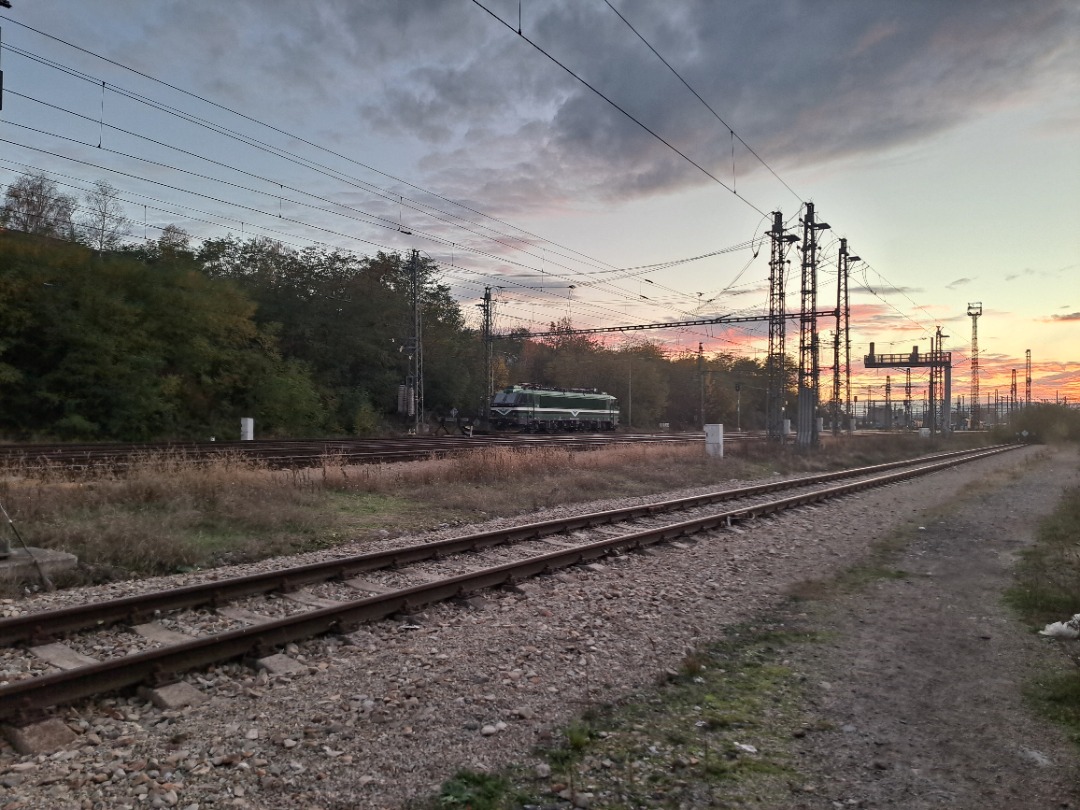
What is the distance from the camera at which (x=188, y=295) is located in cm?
3362

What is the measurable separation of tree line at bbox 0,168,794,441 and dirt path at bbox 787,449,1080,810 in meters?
30.1

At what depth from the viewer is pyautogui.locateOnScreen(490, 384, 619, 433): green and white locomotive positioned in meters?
48.3

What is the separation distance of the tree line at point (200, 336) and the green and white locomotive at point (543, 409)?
469 centimetres

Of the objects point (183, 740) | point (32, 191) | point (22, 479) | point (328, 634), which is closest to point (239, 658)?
point (328, 634)

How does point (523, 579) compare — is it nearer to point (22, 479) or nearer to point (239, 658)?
point (239, 658)

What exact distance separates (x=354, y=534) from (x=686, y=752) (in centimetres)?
814

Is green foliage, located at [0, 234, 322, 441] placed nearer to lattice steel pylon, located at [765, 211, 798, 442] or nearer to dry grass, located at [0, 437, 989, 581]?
dry grass, located at [0, 437, 989, 581]

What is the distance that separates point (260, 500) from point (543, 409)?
121 ft

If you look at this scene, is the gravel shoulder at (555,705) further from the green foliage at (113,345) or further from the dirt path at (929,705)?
the green foliage at (113,345)

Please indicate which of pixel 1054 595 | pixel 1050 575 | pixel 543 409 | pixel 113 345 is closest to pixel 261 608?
pixel 1054 595

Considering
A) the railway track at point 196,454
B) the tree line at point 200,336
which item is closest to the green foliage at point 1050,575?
the railway track at point 196,454

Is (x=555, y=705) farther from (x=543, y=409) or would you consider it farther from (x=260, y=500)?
(x=543, y=409)

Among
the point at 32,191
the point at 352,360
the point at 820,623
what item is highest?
the point at 32,191

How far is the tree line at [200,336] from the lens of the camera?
29.1 m
